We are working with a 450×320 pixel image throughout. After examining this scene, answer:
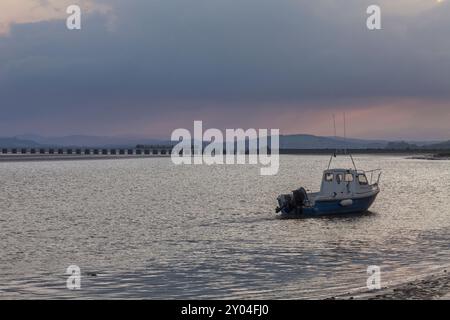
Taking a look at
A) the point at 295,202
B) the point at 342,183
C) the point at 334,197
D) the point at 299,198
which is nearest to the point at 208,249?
the point at 295,202

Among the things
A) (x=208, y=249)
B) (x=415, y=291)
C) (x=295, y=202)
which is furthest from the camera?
(x=295, y=202)

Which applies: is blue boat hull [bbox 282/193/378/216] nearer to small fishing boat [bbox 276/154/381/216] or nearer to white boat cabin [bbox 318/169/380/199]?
small fishing boat [bbox 276/154/381/216]

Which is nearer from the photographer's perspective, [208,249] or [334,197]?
[208,249]

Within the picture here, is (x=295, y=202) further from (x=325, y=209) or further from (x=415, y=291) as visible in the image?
(x=415, y=291)

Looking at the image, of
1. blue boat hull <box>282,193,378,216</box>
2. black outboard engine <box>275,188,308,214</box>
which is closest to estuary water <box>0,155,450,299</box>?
blue boat hull <box>282,193,378,216</box>

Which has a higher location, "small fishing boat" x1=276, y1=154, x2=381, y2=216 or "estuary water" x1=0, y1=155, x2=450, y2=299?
"small fishing boat" x1=276, y1=154, x2=381, y2=216

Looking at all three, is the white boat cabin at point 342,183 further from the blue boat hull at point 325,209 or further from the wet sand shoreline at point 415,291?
the wet sand shoreline at point 415,291

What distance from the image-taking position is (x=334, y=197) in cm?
4372

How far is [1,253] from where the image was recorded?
28.8 metres

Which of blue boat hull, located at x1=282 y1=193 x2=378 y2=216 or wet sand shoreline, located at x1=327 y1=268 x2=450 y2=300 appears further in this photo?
blue boat hull, located at x1=282 y1=193 x2=378 y2=216

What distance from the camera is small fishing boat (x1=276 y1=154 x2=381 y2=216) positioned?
43125mm
